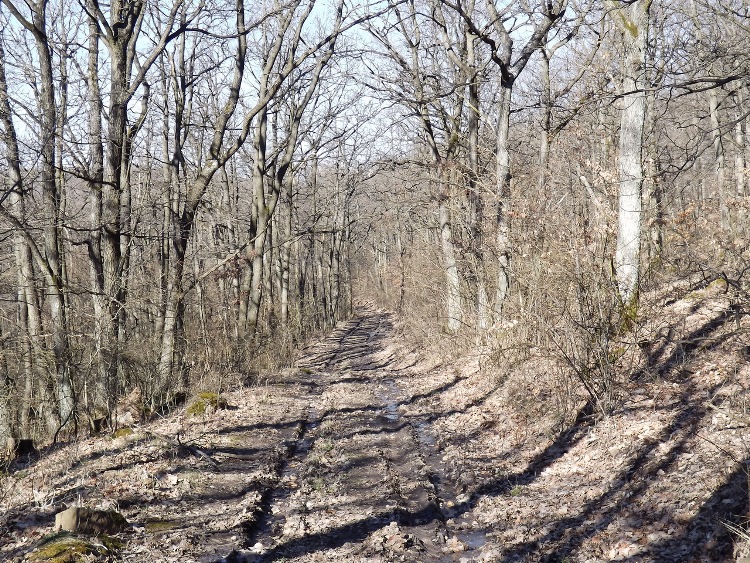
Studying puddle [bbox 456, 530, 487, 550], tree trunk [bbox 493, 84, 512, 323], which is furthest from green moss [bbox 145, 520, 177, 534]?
tree trunk [bbox 493, 84, 512, 323]

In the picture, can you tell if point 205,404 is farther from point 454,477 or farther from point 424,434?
point 454,477

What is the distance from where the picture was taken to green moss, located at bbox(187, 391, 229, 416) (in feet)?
38.4

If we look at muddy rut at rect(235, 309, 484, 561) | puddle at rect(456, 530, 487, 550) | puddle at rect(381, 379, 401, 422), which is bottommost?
puddle at rect(456, 530, 487, 550)

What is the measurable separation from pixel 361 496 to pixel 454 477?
132 centimetres

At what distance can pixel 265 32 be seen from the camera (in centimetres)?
2150

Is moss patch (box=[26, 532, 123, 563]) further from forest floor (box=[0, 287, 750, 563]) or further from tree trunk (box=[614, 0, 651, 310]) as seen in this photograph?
tree trunk (box=[614, 0, 651, 310])

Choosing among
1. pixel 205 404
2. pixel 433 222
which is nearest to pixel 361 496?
pixel 205 404

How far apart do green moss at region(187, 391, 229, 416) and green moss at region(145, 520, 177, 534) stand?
5099 mm

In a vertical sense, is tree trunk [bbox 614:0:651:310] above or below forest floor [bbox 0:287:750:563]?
above

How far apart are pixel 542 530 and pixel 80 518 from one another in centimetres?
419

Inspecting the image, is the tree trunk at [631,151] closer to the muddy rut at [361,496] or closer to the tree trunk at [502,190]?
the tree trunk at [502,190]

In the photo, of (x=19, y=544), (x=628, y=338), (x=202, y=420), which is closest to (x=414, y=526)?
(x=19, y=544)

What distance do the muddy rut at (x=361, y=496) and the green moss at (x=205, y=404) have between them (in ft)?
5.52

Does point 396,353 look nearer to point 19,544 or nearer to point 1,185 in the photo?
point 1,185
